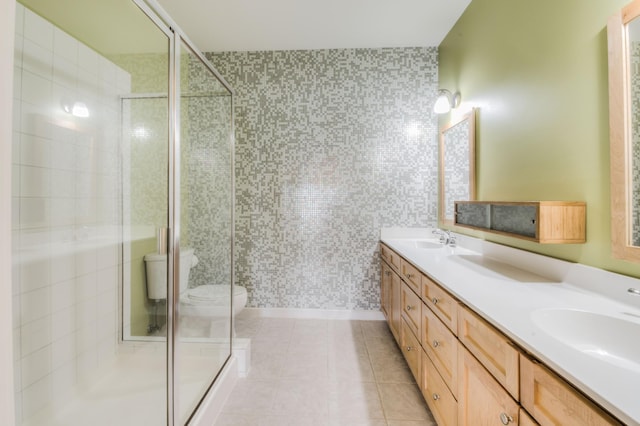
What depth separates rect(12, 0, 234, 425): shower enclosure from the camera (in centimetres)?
130

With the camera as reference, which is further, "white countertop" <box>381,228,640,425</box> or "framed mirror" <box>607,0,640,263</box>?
"framed mirror" <box>607,0,640,263</box>

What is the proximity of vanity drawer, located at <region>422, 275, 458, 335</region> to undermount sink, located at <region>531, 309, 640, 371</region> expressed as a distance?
0.30 m

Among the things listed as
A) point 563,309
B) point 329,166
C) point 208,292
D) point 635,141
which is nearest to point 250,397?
point 208,292

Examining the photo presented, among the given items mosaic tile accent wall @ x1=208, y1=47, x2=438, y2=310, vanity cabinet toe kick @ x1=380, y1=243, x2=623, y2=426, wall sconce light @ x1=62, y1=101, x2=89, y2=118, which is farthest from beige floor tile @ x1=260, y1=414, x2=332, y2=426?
wall sconce light @ x1=62, y1=101, x2=89, y2=118

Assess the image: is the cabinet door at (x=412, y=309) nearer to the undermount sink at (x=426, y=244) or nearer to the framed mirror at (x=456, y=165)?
the undermount sink at (x=426, y=244)

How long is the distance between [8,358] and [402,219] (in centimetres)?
264

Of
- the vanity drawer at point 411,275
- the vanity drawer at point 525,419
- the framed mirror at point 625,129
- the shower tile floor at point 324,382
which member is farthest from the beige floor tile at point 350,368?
the framed mirror at point 625,129

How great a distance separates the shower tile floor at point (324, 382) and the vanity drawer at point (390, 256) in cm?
65

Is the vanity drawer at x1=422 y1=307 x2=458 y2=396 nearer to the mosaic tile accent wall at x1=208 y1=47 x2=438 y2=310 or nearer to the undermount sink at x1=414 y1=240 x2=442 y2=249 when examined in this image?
the undermount sink at x1=414 y1=240 x2=442 y2=249

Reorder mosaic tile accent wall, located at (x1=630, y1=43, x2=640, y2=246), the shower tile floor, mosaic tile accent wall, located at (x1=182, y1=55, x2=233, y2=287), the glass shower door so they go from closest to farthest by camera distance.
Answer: mosaic tile accent wall, located at (x1=630, y1=43, x2=640, y2=246), the shower tile floor, the glass shower door, mosaic tile accent wall, located at (x1=182, y1=55, x2=233, y2=287)

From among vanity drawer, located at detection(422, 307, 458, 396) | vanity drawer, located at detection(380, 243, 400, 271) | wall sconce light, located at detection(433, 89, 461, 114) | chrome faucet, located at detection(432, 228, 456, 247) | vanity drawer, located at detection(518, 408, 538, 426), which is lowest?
vanity drawer, located at detection(422, 307, 458, 396)

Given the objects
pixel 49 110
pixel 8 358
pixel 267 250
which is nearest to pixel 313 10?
pixel 49 110

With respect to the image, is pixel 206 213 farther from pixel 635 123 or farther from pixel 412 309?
pixel 635 123

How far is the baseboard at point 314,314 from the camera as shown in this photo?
278 centimetres
